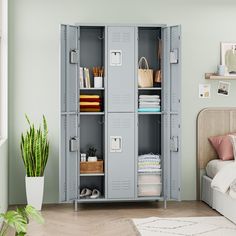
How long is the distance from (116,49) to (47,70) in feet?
2.88

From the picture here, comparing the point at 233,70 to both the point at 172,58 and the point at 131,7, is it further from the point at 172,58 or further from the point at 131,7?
the point at 131,7

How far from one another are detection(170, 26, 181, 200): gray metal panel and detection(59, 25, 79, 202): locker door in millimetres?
1057

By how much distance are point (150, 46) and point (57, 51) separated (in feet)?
3.60

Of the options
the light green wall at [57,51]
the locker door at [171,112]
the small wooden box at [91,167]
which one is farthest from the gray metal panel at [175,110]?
the small wooden box at [91,167]

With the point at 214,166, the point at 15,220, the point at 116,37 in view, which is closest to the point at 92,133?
the point at 116,37

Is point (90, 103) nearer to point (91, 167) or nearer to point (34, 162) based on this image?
point (91, 167)

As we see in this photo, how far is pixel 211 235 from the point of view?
4.44 m

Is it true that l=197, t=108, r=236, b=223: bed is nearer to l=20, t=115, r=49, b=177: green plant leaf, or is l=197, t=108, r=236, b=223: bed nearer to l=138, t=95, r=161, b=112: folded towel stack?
l=138, t=95, r=161, b=112: folded towel stack

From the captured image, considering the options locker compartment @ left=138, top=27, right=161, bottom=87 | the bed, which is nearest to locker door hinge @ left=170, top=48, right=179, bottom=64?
locker compartment @ left=138, top=27, right=161, bottom=87

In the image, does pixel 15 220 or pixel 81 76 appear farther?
pixel 81 76

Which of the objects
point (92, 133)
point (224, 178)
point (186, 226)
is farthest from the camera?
point (92, 133)

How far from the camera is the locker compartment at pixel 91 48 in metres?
5.85

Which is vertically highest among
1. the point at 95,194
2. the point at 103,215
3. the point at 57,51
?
the point at 57,51

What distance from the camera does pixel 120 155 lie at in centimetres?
559
